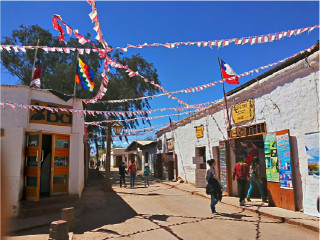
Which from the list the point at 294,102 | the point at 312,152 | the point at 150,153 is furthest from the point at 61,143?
the point at 150,153

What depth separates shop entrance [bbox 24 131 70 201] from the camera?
8.66 meters

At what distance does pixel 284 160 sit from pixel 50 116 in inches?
311

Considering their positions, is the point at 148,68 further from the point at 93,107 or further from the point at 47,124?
the point at 47,124

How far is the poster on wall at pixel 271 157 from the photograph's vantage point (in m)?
7.89

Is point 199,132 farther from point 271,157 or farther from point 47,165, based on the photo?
point 47,165

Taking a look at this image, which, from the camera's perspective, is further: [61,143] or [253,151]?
[253,151]

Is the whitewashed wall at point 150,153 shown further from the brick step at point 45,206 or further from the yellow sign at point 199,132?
the brick step at point 45,206

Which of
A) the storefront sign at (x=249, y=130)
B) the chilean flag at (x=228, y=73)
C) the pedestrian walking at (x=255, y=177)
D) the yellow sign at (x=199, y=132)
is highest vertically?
the chilean flag at (x=228, y=73)

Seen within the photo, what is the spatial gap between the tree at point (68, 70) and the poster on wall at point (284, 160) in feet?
47.4

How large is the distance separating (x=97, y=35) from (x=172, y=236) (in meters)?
4.82

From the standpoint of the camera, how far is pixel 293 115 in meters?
7.34

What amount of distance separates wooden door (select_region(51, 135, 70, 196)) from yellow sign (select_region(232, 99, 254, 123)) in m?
6.65

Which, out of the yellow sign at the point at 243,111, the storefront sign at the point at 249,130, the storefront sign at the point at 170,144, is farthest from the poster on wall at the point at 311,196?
the storefront sign at the point at 170,144

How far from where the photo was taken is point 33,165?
879 cm
